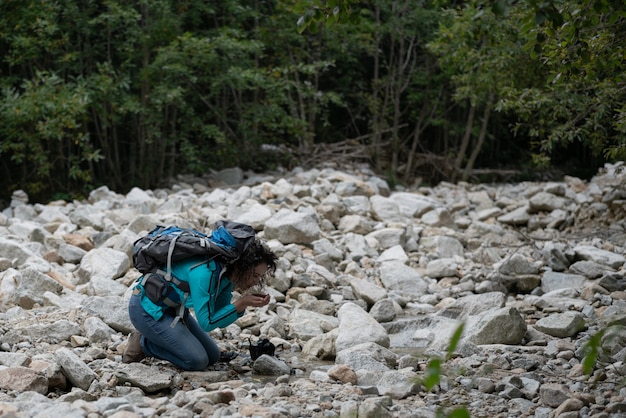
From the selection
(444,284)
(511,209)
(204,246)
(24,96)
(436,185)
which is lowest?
(436,185)

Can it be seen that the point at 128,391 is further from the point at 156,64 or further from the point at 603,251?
the point at 156,64

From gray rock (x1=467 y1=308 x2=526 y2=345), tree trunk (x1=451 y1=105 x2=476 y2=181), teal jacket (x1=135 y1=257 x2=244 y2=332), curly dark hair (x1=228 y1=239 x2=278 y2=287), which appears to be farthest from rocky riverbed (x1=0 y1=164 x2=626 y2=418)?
tree trunk (x1=451 y1=105 x2=476 y2=181)

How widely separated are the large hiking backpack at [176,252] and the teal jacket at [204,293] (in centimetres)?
4

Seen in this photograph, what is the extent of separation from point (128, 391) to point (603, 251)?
202 inches

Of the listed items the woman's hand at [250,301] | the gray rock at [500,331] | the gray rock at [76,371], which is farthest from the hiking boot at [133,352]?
the gray rock at [500,331]

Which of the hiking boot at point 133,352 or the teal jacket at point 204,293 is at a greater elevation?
the teal jacket at point 204,293

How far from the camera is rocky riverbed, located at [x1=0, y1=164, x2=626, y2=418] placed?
12.0 feet

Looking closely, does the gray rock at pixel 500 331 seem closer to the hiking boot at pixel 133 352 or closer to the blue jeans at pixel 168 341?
the blue jeans at pixel 168 341

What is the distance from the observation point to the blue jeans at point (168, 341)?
4.26m

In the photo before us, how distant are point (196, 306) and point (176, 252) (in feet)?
1.04

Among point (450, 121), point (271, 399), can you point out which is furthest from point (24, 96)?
point (450, 121)

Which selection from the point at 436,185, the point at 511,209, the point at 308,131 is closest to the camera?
the point at 511,209

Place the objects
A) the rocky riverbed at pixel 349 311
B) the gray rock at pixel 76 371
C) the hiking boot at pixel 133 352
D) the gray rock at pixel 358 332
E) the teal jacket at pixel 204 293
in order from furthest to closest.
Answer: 1. the gray rock at pixel 358 332
2. the hiking boot at pixel 133 352
3. the teal jacket at pixel 204 293
4. the gray rock at pixel 76 371
5. the rocky riverbed at pixel 349 311

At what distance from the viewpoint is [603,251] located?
24.3ft
